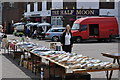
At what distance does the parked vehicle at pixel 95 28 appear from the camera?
29484mm

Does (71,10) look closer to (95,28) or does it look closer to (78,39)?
(95,28)

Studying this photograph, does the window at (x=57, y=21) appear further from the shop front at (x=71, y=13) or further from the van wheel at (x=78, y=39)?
the van wheel at (x=78, y=39)

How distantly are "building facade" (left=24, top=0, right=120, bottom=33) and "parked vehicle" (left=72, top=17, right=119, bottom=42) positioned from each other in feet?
19.2

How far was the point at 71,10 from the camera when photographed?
36.0 metres

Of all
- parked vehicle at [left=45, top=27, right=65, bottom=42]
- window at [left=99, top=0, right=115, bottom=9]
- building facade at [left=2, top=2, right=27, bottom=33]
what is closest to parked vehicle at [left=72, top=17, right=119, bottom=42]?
parked vehicle at [left=45, top=27, right=65, bottom=42]

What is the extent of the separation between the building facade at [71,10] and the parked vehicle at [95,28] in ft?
19.2

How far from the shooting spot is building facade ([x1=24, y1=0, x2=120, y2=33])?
3575 cm

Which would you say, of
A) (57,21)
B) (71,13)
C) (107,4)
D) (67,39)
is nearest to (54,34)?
(71,13)

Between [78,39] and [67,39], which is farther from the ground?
[67,39]

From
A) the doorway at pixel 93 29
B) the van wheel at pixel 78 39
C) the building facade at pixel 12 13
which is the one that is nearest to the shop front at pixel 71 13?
the doorway at pixel 93 29

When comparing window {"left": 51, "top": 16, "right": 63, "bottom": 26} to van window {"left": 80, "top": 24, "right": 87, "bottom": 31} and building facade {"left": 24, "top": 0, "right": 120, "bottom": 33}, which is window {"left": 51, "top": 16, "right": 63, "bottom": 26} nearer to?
building facade {"left": 24, "top": 0, "right": 120, "bottom": 33}

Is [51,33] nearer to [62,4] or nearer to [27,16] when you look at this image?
[62,4]

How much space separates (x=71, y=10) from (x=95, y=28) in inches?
271

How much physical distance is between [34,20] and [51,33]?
57.5 ft
